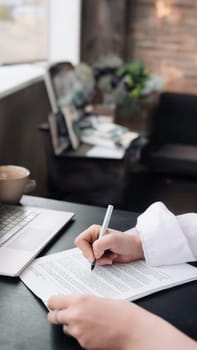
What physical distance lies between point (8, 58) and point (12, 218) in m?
1.74

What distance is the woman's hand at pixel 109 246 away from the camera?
1071 millimetres

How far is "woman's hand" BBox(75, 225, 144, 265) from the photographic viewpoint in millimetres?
1071

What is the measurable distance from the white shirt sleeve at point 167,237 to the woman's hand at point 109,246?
23 millimetres

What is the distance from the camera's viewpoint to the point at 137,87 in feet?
9.94

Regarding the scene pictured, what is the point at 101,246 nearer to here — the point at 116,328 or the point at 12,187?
the point at 116,328

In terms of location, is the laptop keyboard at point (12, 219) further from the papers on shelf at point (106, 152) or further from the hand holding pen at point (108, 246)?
the papers on shelf at point (106, 152)

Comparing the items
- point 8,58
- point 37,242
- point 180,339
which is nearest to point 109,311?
point 180,339

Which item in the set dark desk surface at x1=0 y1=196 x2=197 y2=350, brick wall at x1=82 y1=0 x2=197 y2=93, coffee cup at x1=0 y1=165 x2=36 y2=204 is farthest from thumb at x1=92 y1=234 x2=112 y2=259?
brick wall at x1=82 y1=0 x2=197 y2=93

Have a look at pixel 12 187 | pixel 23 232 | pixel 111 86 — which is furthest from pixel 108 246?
pixel 111 86

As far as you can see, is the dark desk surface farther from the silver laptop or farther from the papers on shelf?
the papers on shelf

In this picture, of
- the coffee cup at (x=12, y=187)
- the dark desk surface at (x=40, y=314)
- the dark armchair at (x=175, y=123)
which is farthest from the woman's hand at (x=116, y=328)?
the dark armchair at (x=175, y=123)

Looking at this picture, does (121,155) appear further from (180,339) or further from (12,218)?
(180,339)

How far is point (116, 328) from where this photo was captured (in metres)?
0.79

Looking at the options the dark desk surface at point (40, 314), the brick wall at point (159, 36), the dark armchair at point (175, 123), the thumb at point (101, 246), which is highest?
the brick wall at point (159, 36)
